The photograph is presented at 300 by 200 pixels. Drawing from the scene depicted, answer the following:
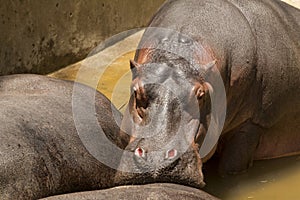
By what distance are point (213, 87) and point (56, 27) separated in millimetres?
2621

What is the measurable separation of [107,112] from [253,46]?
1.01m

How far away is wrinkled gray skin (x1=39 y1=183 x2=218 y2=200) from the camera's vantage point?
361 centimetres

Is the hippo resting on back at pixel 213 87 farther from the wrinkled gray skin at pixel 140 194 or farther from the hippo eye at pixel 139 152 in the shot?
the wrinkled gray skin at pixel 140 194

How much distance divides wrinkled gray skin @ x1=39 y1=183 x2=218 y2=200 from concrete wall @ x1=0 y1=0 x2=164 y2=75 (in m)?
2.75

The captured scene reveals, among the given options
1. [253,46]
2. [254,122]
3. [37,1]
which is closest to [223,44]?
[253,46]

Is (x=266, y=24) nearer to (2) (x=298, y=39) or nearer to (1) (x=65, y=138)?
→ (2) (x=298, y=39)

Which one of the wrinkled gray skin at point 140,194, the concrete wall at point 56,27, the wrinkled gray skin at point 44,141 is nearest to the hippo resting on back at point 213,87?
the wrinkled gray skin at point 140,194

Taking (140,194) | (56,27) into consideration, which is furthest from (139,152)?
(56,27)

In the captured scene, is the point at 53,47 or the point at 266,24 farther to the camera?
the point at 53,47

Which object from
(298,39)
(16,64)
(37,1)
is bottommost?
(16,64)

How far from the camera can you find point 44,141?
13.8 ft

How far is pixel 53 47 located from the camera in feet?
22.3

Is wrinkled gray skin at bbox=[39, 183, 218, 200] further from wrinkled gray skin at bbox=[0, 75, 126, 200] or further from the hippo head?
wrinkled gray skin at bbox=[0, 75, 126, 200]

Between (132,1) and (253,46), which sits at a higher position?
(253,46)
